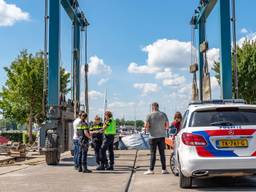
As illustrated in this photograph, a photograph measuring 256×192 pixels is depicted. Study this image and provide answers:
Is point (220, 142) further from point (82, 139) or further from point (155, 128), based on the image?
point (82, 139)

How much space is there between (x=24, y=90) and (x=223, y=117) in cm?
3850

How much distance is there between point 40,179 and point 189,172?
13.6 feet

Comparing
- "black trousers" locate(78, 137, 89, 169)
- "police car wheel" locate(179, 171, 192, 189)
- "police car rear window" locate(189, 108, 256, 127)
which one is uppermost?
"police car rear window" locate(189, 108, 256, 127)

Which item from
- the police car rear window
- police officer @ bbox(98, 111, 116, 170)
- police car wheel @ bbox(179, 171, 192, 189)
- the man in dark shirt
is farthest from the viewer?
police officer @ bbox(98, 111, 116, 170)

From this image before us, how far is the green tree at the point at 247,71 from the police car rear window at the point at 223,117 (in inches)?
1161

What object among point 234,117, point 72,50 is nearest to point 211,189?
point 234,117

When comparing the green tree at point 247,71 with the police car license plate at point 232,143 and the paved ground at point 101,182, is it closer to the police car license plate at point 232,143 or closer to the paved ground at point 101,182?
the paved ground at point 101,182

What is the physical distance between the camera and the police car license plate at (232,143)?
939cm

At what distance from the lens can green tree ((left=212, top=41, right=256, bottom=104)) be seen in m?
40.0

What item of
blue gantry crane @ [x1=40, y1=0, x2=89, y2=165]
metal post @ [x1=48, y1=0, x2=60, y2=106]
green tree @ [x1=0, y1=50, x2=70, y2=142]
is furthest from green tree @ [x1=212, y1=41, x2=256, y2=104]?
metal post @ [x1=48, y1=0, x2=60, y2=106]

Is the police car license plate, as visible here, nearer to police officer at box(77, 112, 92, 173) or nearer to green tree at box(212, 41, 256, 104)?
police officer at box(77, 112, 92, 173)

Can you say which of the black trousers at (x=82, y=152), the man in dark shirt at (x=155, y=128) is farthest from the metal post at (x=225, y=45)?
the black trousers at (x=82, y=152)

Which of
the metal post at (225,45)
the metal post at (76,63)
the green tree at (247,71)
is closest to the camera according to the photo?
the metal post at (225,45)

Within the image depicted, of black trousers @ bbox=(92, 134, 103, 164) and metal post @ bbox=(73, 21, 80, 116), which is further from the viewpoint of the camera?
metal post @ bbox=(73, 21, 80, 116)
